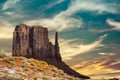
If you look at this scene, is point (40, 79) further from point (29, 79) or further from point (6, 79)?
point (6, 79)

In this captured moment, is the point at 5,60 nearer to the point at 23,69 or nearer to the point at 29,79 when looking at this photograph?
the point at 23,69

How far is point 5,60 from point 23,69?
49.0 feet

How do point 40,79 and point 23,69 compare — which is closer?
point 40,79

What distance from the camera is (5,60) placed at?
7849 inches

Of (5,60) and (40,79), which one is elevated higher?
(5,60)

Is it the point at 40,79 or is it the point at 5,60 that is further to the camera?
the point at 5,60

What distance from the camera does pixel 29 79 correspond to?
14262 cm

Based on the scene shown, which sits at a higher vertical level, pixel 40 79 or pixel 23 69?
pixel 23 69

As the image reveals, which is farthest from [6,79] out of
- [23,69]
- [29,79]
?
[23,69]

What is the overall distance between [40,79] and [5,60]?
2374 inches

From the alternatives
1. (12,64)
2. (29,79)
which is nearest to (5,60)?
(12,64)

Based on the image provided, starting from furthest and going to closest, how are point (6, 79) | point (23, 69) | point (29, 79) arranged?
1. point (23, 69)
2. point (29, 79)
3. point (6, 79)

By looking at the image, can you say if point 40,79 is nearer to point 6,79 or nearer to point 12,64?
point 6,79

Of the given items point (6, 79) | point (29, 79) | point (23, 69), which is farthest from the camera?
point (23, 69)
